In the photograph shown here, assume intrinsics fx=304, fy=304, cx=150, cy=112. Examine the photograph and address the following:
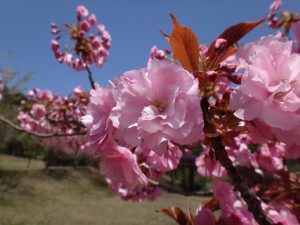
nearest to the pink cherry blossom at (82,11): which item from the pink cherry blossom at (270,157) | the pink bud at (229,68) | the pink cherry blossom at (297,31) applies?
the pink cherry blossom at (270,157)

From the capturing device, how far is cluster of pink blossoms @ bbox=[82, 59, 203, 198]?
1.55 ft

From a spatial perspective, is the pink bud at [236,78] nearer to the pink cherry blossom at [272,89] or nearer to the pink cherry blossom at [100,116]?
the pink cherry blossom at [272,89]

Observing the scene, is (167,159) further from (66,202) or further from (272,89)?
(66,202)

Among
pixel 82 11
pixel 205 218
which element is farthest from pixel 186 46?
pixel 82 11

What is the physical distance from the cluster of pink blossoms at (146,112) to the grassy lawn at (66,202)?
7.25m

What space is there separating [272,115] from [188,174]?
18.3 meters

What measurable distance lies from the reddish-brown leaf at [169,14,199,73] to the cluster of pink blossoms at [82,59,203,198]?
0.11 m

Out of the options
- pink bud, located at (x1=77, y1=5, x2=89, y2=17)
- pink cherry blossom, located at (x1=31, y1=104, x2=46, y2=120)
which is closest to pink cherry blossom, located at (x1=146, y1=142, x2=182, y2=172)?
pink bud, located at (x1=77, y1=5, x2=89, y2=17)

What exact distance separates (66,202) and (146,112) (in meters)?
10.8

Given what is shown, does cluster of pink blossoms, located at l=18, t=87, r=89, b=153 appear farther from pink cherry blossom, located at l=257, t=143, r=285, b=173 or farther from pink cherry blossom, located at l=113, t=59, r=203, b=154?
pink cherry blossom, located at l=113, t=59, r=203, b=154

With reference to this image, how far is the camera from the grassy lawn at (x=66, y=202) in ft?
25.8

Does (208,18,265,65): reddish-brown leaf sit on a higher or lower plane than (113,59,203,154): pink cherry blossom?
higher

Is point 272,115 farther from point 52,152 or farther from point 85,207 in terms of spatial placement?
point 52,152

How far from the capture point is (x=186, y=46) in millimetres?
600
